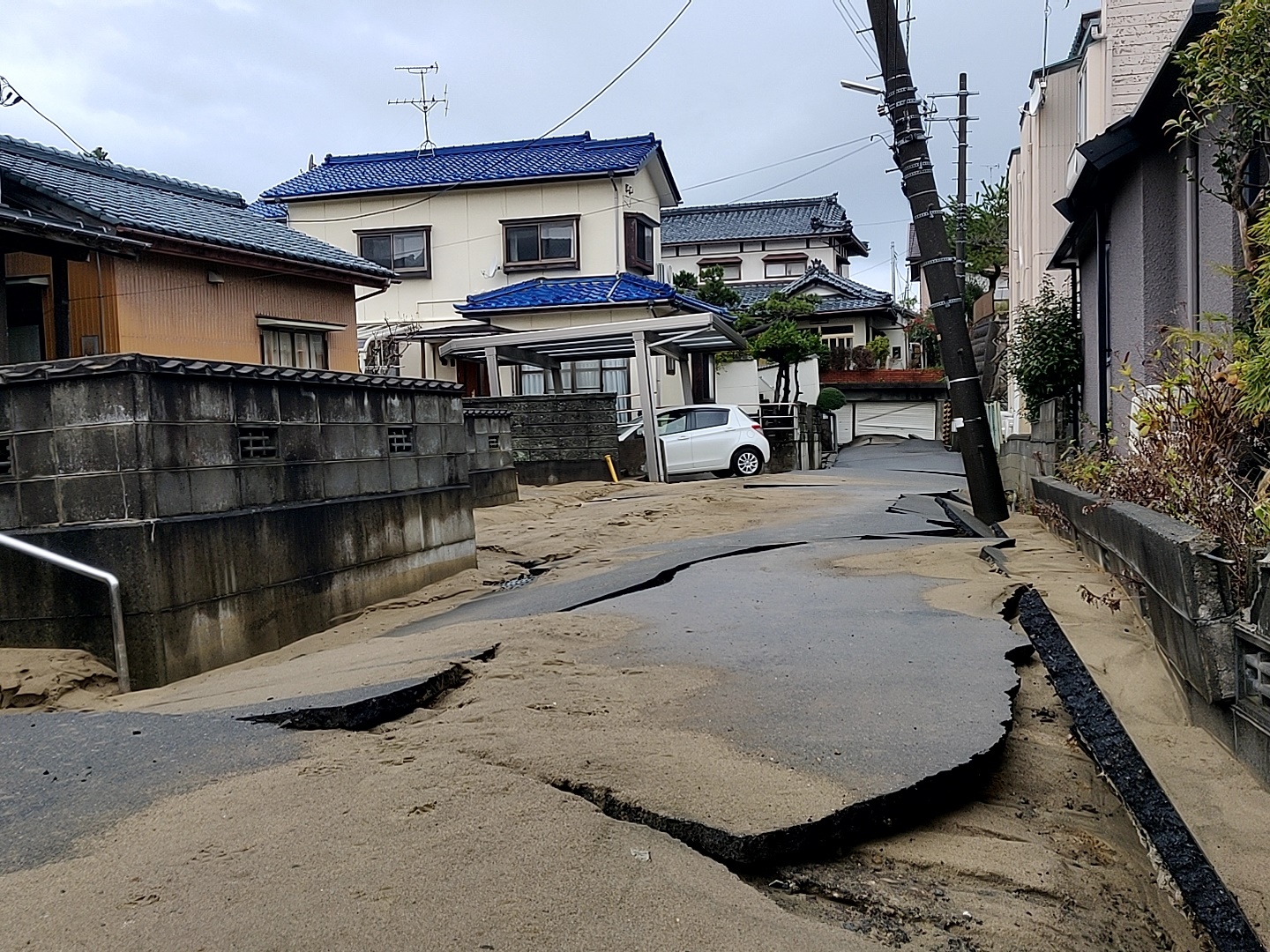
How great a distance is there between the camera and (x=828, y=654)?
5238 millimetres

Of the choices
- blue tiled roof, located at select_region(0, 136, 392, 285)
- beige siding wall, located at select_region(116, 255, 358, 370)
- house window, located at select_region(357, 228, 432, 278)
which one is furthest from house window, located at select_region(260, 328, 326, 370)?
house window, located at select_region(357, 228, 432, 278)

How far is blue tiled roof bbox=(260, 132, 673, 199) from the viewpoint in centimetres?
2606

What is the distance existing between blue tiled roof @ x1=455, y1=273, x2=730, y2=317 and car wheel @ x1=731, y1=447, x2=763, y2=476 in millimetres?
4586

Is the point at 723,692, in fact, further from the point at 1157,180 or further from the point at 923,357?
the point at 923,357

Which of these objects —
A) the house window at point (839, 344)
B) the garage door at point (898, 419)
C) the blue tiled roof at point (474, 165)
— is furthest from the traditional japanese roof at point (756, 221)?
the blue tiled roof at point (474, 165)

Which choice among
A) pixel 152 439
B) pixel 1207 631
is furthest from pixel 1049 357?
pixel 152 439

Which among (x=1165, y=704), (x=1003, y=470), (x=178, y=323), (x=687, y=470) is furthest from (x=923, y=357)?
(x=1165, y=704)

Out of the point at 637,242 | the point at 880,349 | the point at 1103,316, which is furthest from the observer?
the point at 880,349

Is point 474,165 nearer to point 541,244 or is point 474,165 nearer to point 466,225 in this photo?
point 466,225

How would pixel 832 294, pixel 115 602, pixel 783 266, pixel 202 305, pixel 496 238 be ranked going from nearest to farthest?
pixel 115 602 → pixel 202 305 → pixel 496 238 → pixel 832 294 → pixel 783 266

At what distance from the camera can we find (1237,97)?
6.28 metres

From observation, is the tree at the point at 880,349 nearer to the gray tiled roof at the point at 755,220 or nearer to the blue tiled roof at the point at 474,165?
the gray tiled roof at the point at 755,220

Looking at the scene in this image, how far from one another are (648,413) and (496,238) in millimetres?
10075

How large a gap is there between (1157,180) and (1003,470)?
6717 millimetres
